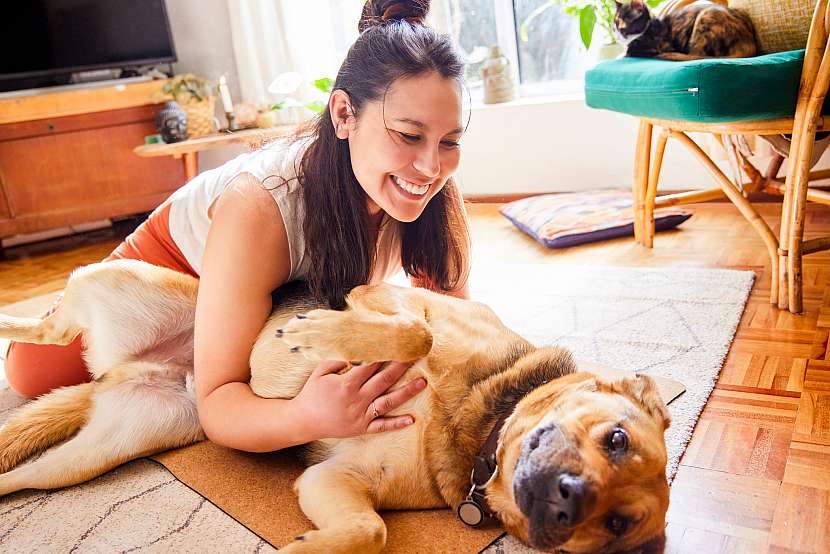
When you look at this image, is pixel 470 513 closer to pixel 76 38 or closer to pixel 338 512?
pixel 338 512

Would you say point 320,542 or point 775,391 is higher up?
point 320,542

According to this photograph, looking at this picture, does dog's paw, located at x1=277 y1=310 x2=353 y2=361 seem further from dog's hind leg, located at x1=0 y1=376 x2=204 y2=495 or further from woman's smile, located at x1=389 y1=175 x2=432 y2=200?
dog's hind leg, located at x1=0 y1=376 x2=204 y2=495

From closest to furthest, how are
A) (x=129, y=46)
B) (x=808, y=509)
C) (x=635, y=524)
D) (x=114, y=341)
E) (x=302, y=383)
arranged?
1. (x=635, y=524)
2. (x=808, y=509)
3. (x=302, y=383)
4. (x=114, y=341)
5. (x=129, y=46)

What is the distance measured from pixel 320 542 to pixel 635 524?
47 cm

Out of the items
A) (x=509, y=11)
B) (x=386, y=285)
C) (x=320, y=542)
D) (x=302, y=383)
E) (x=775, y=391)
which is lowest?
(x=775, y=391)

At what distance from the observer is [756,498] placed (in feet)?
4.33

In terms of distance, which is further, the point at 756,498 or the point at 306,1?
the point at 306,1

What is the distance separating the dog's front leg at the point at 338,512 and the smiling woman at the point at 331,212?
75 millimetres

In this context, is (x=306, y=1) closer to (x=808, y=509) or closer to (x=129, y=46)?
(x=129, y=46)

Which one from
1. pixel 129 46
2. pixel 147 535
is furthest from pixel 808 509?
pixel 129 46

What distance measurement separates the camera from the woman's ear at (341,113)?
4.81ft

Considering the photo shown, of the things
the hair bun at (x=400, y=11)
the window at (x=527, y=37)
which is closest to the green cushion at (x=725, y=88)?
the hair bun at (x=400, y=11)

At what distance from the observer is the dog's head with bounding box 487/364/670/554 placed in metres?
1.04

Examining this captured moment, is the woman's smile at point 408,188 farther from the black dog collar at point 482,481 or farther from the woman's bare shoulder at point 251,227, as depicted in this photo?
the black dog collar at point 482,481
